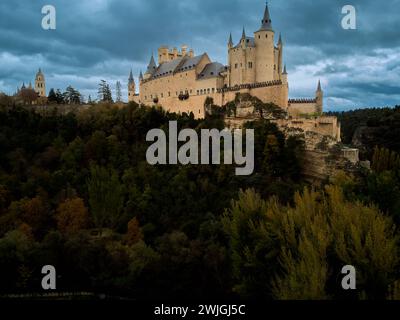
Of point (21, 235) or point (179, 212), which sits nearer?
point (21, 235)

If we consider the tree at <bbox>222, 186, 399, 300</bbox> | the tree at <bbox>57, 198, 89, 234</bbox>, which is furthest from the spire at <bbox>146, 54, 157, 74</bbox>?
the tree at <bbox>222, 186, 399, 300</bbox>

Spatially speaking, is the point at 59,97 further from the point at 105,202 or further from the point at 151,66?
the point at 105,202

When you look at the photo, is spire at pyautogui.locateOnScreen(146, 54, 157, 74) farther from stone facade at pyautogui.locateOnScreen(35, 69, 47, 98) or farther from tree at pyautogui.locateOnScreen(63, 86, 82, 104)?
stone facade at pyautogui.locateOnScreen(35, 69, 47, 98)

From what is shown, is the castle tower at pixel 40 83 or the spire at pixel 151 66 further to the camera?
the castle tower at pixel 40 83

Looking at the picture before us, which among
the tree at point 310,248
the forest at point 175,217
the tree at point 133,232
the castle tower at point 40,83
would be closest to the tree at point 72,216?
the forest at point 175,217

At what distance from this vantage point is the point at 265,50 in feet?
156

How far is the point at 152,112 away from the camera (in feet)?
161

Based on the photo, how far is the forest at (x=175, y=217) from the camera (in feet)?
45.5

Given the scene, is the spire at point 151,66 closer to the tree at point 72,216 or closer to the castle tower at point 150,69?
the castle tower at point 150,69

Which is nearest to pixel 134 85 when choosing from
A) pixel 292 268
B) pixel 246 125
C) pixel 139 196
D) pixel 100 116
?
pixel 100 116

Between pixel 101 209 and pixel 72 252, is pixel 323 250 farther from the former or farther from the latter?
pixel 101 209

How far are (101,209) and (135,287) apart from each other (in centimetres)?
1168

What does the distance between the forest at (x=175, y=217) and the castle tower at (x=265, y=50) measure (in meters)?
7.01

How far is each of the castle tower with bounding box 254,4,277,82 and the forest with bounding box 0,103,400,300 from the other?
7.01 metres
